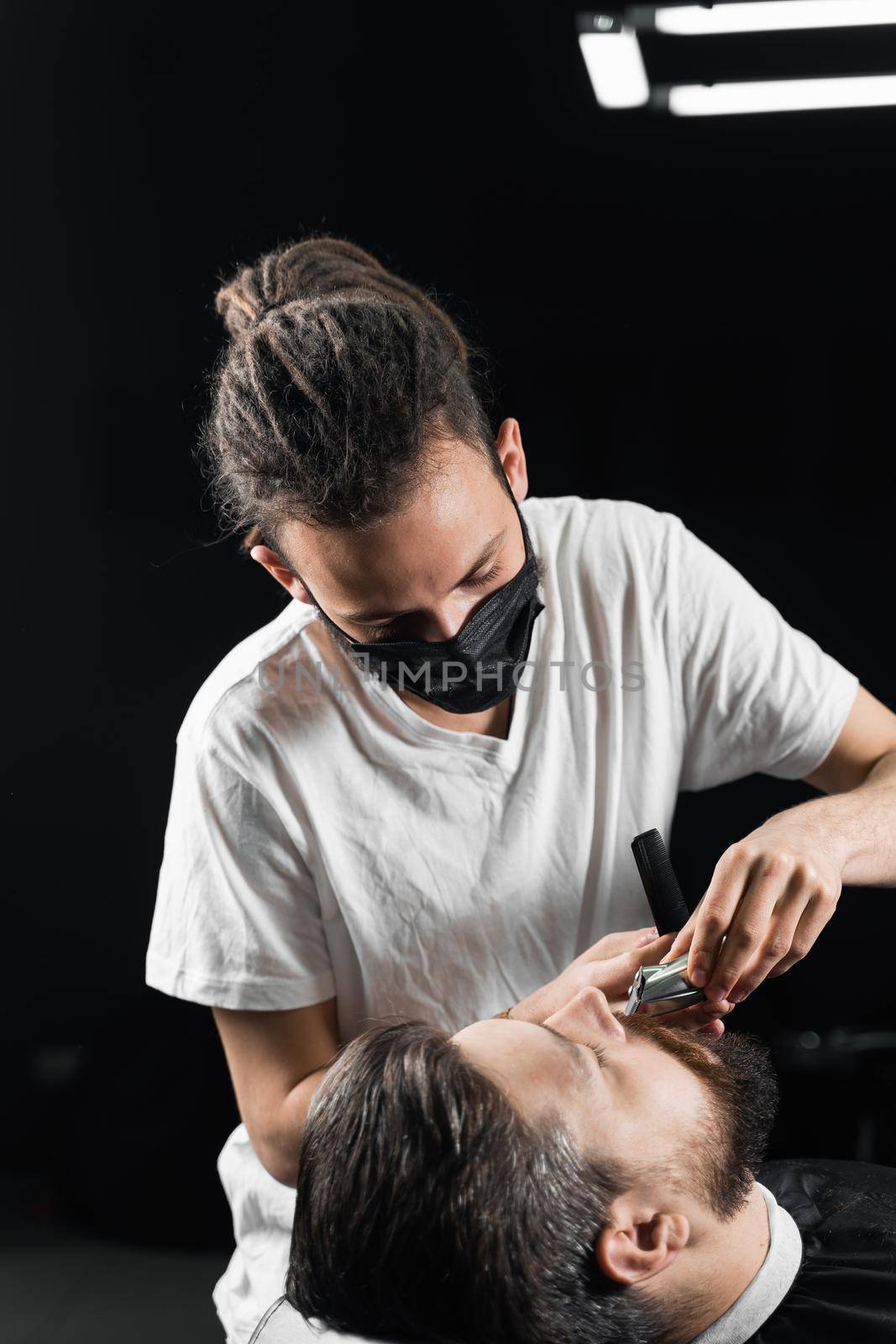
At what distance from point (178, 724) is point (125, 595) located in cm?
22

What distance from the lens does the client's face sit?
117 centimetres

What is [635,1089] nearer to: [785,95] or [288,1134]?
[288,1134]

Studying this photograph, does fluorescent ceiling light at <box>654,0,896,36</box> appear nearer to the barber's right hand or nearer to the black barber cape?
the barber's right hand

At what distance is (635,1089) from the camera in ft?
3.96

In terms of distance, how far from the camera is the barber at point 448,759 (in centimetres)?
131

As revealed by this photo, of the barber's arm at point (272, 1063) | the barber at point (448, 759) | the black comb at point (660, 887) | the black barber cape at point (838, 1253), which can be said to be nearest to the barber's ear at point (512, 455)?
the barber at point (448, 759)

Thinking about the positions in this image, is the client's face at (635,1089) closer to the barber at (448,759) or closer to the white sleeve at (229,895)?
the barber at (448,759)

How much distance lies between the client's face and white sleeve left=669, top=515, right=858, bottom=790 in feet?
1.47

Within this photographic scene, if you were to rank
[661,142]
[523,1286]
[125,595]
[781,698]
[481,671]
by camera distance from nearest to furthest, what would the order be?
[523,1286] < [481,671] < [781,698] < [661,142] < [125,595]

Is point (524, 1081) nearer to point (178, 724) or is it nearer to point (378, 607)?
point (378, 607)

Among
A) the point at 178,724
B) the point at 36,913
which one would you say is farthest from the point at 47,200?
the point at 36,913

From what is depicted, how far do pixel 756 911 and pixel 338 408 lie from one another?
671 millimetres

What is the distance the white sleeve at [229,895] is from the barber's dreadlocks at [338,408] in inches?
13.2

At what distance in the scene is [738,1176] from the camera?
1.24 m
